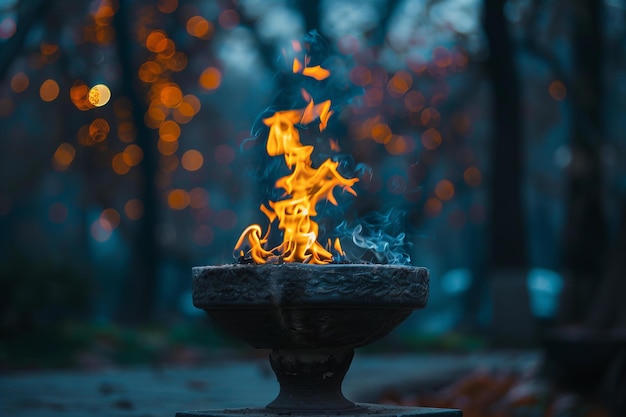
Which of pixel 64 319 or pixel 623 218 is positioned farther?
pixel 64 319

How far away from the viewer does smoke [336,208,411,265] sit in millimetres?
5766

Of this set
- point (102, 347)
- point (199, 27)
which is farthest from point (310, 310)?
point (199, 27)

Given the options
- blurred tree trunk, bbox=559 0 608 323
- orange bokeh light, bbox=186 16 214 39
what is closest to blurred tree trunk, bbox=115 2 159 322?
orange bokeh light, bbox=186 16 214 39

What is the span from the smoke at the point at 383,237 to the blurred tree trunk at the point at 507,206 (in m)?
13.1

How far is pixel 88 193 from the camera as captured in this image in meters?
26.5

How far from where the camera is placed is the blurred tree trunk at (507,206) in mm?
18891

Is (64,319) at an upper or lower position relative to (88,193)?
lower

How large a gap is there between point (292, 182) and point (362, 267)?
0.98 m

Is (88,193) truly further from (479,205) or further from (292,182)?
(292,182)

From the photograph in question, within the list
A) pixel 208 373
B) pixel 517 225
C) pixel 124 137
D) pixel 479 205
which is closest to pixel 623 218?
pixel 208 373

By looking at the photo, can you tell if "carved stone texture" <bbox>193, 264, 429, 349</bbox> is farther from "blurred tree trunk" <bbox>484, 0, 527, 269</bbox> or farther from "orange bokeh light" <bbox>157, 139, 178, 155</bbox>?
"orange bokeh light" <bbox>157, 139, 178, 155</bbox>

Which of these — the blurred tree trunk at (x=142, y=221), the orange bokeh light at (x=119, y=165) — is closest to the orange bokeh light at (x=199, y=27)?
the blurred tree trunk at (x=142, y=221)

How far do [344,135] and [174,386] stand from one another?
31.8 ft

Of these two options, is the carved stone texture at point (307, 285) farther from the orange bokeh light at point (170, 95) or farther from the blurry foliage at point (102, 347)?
the orange bokeh light at point (170, 95)
